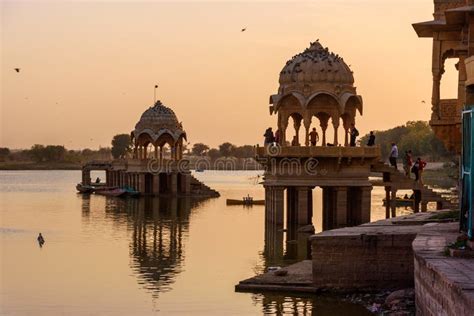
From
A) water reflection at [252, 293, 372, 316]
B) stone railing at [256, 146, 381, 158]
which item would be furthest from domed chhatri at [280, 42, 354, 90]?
water reflection at [252, 293, 372, 316]

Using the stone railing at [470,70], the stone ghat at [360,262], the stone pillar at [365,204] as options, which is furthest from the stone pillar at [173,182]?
the stone railing at [470,70]

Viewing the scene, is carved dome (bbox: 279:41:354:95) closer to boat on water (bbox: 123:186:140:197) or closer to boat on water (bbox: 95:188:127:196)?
boat on water (bbox: 123:186:140:197)

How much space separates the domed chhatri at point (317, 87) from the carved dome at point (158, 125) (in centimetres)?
3441

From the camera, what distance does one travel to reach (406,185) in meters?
40.8

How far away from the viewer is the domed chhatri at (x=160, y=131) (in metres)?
79.6

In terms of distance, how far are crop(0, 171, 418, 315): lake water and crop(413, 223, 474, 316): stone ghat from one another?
10.9 ft

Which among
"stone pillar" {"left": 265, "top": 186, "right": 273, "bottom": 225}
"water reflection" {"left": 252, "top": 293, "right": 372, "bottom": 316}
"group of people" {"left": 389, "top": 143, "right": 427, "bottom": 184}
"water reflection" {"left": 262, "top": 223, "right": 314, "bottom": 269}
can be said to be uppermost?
"group of people" {"left": 389, "top": 143, "right": 427, "bottom": 184}

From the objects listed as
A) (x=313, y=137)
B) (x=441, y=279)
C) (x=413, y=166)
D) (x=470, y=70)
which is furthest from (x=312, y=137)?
(x=441, y=279)

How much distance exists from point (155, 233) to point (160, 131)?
3344 centimetres

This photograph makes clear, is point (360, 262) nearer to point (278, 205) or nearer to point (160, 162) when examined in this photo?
point (278, 205)

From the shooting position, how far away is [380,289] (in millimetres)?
24875

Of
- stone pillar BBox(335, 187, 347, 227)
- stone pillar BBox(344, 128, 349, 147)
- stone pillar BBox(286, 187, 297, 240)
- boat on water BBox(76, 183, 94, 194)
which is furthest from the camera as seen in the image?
boat on water BBox(76, 183, 94, 194)

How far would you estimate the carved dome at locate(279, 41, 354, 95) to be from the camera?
44.4 meters

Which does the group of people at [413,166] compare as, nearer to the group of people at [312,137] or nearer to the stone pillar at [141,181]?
the group of people at [312,137]
